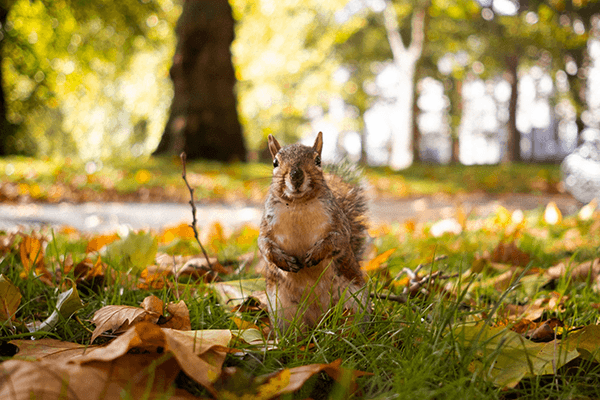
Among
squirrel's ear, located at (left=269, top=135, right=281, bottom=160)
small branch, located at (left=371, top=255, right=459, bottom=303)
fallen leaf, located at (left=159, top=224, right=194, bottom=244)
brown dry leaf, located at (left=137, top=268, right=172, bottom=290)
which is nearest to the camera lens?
small branch, located at (left=371, top=255, right=459, bottom=303)

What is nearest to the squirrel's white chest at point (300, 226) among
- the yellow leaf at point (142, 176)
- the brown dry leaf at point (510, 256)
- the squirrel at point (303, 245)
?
the squirrel at point (303, 245)

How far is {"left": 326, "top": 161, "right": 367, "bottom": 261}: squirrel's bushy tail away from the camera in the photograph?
5.45ft

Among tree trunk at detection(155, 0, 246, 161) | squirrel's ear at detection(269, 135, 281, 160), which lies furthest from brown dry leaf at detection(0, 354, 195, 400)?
tree trunk at detection(155, 0, 246, 161)

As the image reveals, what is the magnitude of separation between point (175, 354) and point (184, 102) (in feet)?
33.8

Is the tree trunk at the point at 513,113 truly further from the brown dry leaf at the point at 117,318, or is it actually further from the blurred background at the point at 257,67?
the brown dry leaf at the point at 117,318

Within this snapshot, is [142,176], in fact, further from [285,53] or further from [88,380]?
[285,53]

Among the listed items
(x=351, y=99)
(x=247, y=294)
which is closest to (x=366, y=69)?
(x=351, y=99)

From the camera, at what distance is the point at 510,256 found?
2.47 metres

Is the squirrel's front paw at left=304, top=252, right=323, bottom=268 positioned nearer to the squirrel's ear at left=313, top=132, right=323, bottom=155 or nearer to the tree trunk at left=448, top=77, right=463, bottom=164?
the squirrel's ear at left=313, top=132, right=323, bottom=155

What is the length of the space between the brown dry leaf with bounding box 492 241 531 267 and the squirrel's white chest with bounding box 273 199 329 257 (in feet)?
4.89

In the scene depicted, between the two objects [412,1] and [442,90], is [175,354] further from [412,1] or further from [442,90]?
[442,90]

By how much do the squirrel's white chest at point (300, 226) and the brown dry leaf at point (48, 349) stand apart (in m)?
0.54

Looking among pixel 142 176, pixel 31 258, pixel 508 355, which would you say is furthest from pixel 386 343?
pixel 142 176

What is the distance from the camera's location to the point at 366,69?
1130 inches
